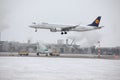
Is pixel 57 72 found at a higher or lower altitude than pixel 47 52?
lower

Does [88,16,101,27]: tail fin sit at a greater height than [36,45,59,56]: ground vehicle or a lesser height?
greater

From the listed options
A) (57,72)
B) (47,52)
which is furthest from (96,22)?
(57,72)

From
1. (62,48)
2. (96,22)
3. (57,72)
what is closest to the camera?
(57,72)

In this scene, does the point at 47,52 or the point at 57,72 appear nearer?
the point at 57,72

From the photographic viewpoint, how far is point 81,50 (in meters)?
144

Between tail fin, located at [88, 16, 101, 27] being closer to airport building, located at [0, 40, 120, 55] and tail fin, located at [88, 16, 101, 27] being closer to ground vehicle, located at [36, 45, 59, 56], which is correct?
airport building, located at [0, 40, 120, 55]

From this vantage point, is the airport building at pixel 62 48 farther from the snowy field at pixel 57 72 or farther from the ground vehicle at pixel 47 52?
the snowy field at pixel 57 72

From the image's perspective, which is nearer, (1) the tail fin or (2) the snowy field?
(2) the snowy field

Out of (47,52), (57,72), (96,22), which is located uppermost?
(96,22)

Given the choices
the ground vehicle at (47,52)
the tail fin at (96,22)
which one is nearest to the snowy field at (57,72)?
the ground vehicle at (47,52)

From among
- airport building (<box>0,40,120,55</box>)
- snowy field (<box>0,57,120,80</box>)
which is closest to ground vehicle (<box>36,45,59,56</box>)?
snowy field (<box>0,57,120,80</box>)

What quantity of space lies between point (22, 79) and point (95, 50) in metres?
124

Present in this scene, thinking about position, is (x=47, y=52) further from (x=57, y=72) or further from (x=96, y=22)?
(x=57, y=72)

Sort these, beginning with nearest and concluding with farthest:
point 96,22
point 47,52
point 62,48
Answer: point 47,52
point 96,22
point 62,48
